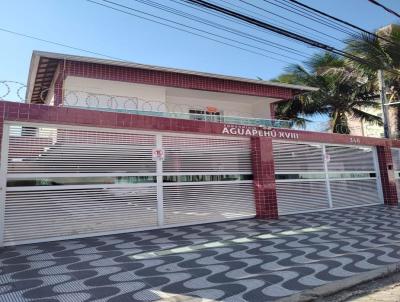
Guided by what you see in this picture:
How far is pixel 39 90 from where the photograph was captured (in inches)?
544

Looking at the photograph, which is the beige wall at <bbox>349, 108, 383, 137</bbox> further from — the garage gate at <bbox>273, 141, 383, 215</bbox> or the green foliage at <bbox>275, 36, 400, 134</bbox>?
the garage gate at <bbox>273, 141, 383, 215</bbox>

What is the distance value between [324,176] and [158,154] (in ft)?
23.8

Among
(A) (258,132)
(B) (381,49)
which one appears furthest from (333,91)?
(A) (258,132)

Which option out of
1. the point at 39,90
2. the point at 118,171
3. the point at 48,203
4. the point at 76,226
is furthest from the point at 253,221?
the point at 39,90

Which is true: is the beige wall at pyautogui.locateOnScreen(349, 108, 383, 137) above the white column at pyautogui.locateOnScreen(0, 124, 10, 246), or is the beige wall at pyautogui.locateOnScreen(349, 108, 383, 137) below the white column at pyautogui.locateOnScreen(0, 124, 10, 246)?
→ above

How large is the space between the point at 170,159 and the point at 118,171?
1594mm

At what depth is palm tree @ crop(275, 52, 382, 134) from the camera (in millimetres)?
20203

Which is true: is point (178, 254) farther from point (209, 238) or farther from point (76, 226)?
point (76, 226)

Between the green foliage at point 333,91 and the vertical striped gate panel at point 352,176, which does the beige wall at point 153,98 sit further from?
the green foliage at point 333,91

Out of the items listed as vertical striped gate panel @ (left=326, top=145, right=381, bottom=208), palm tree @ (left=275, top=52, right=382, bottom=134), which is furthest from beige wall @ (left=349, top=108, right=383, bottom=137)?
vertical striped gate panel @ (left=326, top=145, right=381, bottom=208)

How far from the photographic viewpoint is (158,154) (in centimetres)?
966

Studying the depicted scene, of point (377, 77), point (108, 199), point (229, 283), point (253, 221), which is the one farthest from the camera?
point (377, 77)

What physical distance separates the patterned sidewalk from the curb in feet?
0.45

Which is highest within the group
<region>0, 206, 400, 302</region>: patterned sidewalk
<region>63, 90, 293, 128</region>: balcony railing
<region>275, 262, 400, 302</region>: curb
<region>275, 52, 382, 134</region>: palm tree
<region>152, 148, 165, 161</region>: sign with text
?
<region>275, 52, 382, 134</region>: palm tree
